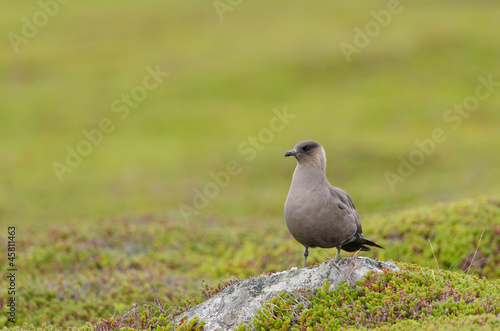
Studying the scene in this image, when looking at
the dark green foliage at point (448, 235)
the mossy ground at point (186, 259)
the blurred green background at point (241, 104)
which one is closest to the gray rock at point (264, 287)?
the mossy ground at point (186, 259)

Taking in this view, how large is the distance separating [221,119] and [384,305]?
28.9 m

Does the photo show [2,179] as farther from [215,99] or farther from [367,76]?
[367,76]

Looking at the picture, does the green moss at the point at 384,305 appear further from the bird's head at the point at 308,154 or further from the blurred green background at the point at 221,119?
the blurred green background at the point at 221,119

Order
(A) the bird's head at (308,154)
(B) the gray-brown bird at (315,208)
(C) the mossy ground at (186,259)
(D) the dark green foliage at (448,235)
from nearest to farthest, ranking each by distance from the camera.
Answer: (B) the gray-brown bird at (315,208), (A) the bird's head at (308,154), (C) the mossy ground at (186,259), (D) the dark green foliage at (448,235)

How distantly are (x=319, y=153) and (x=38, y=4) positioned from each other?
5538 cm

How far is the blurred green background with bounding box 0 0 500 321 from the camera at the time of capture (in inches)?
707

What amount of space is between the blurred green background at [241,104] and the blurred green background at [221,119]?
0.39 feet

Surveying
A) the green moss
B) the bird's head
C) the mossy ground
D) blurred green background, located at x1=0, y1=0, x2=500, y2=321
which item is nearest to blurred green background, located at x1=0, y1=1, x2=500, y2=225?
blurred green background, located at x1=0, y1=0, x2=500, y2=321

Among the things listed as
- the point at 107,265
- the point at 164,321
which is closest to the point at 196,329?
the point at 164,321

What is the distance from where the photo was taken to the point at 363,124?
33.7m

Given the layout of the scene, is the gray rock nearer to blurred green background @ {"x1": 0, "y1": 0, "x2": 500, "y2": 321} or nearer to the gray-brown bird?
the gray-brown bird

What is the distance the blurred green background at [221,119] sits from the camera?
17953 millimetres

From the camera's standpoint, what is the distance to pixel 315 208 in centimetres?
821

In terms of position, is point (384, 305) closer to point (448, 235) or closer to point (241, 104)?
point (448, 235)
